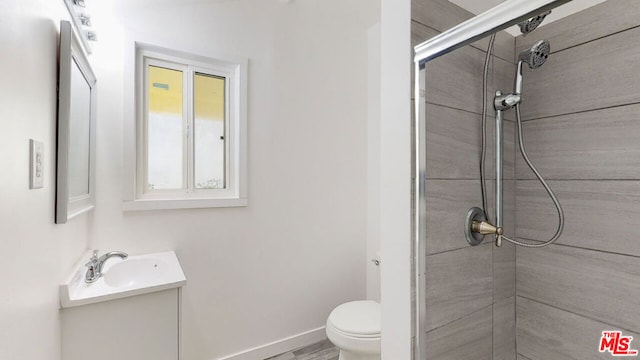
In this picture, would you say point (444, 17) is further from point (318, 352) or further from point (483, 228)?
point (318, 352)

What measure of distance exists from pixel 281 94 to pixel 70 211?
146 centimetres

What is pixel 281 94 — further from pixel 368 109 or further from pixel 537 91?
pixel 537 91

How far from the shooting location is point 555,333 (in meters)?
1.30

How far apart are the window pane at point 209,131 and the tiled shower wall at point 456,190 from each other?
1.50 m

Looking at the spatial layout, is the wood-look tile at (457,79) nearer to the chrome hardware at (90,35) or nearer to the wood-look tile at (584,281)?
the wood-look tile at (584,281)

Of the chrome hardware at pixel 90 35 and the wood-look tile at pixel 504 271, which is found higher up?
the chrome hardware at pixel 90 35

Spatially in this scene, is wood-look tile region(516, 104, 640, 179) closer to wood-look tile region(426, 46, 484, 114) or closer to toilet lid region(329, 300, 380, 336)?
wood-look tile region(426, 46, 484, 114)

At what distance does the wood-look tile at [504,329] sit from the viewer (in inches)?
51.4

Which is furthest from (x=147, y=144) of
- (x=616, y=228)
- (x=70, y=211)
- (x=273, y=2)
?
(x=616, y=228)

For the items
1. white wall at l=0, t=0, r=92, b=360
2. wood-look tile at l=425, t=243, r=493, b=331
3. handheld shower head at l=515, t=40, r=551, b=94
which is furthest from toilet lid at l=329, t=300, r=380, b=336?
handheld shower head at l=515, t=40, r=551, b=94

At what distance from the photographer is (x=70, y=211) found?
1.18m

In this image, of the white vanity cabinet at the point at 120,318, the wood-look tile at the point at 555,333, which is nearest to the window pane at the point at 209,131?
the white vanity cabinet at the point at 120,318

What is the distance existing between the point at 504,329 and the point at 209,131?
6.68 ft

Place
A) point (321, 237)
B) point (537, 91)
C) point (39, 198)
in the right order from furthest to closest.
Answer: point (321, 237) < point (537, 91) < point (39, 198)
